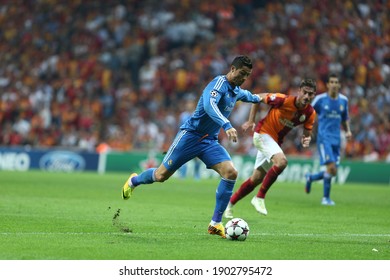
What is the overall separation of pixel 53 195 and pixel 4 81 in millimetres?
16802

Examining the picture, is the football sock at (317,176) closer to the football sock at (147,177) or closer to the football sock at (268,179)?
the football sock at (268,179)

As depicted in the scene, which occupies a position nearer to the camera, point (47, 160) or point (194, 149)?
point (194, 149)

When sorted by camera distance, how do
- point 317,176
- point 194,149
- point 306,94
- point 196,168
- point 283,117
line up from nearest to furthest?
1. point 194,149
2. point 306,94
3. point 283,117
4. point 317,176
5. point 196,168

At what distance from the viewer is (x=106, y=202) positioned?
1567 cm

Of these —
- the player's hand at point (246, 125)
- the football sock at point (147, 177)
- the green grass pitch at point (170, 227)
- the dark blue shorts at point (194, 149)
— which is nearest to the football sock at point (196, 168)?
the green grass pitch at point (170, 227)

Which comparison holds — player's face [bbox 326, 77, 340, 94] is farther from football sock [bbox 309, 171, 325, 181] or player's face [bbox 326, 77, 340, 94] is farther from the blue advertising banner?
the blue advertising banner

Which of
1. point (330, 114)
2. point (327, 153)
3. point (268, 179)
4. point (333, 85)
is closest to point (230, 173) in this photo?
point (268, 179)

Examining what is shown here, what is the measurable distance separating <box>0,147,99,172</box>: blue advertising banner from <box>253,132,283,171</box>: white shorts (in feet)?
55.2

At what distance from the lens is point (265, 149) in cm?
1371

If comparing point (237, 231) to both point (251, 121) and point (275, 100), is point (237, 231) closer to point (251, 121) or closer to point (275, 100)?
point (251, 121)

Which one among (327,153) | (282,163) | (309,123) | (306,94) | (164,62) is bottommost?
→ (282,163)

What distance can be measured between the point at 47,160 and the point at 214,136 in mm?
20188

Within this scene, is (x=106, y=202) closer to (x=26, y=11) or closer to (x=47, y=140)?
(x=47, y=140)

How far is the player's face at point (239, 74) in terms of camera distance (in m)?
10.5
